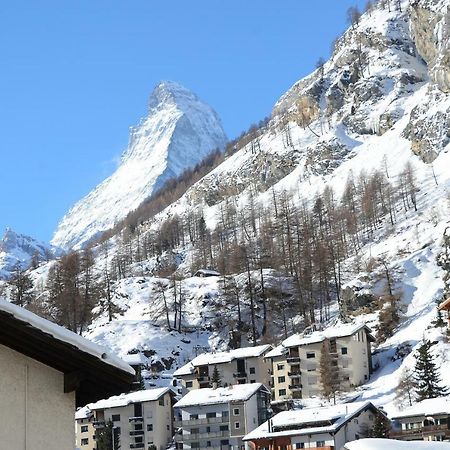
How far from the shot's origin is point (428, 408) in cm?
6072

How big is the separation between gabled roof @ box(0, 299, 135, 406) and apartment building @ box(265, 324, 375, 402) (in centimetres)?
7607

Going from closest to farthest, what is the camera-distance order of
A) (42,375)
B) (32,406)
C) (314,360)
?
(32,406), (42,375), (314,360)

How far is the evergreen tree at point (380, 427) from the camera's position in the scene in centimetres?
5853

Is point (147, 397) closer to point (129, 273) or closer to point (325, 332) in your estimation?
point (325, 332)

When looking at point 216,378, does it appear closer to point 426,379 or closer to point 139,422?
point 139,422

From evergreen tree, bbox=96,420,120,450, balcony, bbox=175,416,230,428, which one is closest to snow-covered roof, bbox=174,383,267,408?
balcony, bbox=175,416,230,428

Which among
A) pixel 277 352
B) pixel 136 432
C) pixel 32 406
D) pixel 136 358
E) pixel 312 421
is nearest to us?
pixel 32 406

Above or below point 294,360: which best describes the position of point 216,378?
below

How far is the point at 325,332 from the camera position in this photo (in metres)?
88.0

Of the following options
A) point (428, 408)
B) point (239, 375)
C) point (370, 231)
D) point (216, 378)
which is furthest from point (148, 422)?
point (370, 231)

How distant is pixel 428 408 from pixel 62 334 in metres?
57.1

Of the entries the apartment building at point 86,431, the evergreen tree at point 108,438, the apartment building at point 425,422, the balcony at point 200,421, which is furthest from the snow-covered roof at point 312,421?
the apartment building at point 86,431

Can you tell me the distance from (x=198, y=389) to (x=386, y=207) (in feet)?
230

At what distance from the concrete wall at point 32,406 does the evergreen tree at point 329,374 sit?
72882mm
